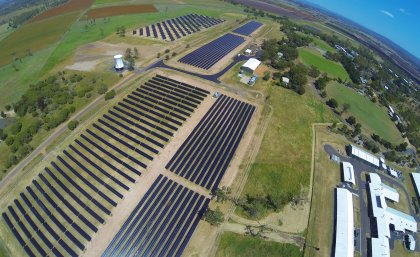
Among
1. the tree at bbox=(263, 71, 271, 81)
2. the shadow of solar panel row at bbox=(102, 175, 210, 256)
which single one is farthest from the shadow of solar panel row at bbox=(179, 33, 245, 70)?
the shadow of solar panel row at bbox=(102, 175, 210, 256)

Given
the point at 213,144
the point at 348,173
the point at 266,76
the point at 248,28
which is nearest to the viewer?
the point at 348,173

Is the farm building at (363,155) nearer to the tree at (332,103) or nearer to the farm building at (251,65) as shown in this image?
the tree at (332,103)

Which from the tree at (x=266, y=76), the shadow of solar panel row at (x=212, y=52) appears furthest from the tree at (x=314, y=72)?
the shadow of solar panel row at (x=212, y=52)

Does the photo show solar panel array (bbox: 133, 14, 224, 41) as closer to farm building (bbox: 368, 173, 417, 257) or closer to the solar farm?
the solar farm

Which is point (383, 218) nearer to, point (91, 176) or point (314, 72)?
point (314, 72)

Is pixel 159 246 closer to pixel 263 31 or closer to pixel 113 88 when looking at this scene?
pixel 113 88

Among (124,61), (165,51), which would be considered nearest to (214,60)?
(165,51)

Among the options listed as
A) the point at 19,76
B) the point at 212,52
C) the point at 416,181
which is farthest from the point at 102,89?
the point at 416,181
